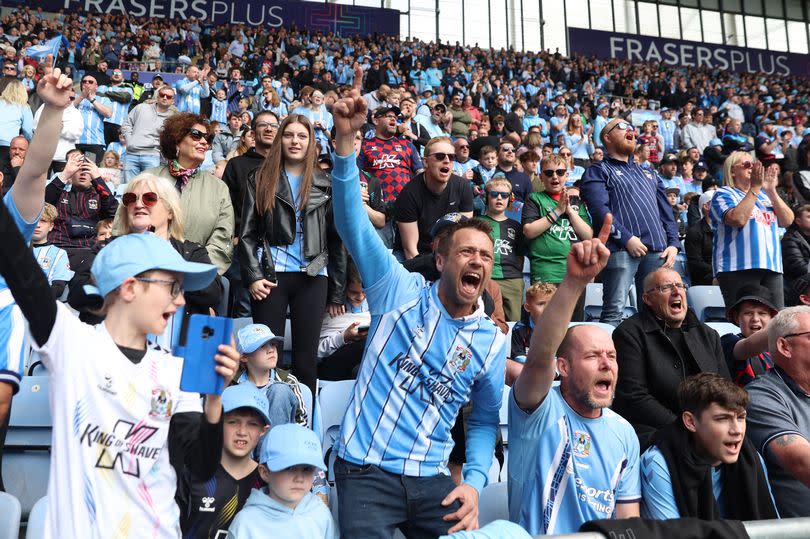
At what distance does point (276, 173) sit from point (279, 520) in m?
2.07

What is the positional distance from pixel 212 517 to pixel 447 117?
350 inches

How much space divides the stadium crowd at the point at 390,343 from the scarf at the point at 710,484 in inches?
0.4

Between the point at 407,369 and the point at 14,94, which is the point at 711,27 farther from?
the point at 407,369

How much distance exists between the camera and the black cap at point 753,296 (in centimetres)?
423

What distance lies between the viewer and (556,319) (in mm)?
2330

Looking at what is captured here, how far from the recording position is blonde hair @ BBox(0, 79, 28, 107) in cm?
754

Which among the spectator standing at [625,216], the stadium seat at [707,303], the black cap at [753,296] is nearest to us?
the black cap at [753,296]

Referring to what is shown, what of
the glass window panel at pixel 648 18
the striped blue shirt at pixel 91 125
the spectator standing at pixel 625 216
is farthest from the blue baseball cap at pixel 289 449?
the glass window panel at pixel 648 18

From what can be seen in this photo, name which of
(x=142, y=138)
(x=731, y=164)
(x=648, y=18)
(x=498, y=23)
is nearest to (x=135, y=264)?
(x=731, y=164)

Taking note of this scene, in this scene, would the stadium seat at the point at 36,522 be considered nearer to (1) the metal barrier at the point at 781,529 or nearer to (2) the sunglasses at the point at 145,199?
(2) the sunglasses at the point at 145,199

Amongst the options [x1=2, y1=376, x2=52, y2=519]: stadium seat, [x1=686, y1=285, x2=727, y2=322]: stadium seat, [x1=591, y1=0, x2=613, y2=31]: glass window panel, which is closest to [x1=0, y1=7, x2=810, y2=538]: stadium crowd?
[x1=2, y1=376, x2=52, y2=519]: stadium seat

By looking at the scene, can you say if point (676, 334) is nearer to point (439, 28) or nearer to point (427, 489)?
point (427, 489)

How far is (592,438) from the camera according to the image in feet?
9.21

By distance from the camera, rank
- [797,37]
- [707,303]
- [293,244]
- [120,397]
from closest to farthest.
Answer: [120,397], [293,244], [707,303], [797,37]
